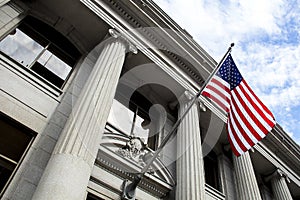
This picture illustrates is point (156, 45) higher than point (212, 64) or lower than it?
lower

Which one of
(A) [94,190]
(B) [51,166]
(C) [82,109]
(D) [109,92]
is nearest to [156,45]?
(D) [109,92]

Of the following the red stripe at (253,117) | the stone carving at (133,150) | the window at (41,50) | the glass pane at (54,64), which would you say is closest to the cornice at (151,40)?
the window at (41,50)

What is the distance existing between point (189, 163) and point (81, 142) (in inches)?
166

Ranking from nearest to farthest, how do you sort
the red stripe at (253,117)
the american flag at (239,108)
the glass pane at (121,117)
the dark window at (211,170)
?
the american flag at (239,108) < the red stripe at (253,117) < the glass pane at (121,117) < the dark window at (211,170)

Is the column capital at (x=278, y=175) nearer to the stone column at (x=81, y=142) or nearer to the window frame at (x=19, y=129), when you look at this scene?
the stone column at (x=81, y=142)

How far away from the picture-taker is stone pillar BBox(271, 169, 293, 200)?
44.4 feet

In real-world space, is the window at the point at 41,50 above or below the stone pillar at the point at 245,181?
above

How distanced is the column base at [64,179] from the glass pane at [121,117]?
3697 mm

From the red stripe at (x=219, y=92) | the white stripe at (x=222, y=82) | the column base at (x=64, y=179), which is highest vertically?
the white stripe at (x=222, y=82)

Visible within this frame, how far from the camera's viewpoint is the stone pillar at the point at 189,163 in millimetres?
8297

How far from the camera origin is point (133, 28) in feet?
37.6

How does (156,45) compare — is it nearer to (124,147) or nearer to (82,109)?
(124,147)

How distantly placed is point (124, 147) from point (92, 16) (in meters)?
5.23

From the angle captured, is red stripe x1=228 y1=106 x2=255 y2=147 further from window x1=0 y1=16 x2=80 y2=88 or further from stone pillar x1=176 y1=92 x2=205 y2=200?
window x1=0 y1=16 x2=80 y2=88
